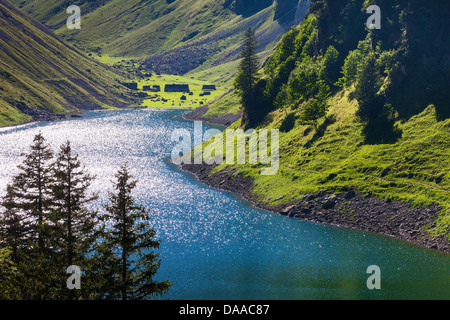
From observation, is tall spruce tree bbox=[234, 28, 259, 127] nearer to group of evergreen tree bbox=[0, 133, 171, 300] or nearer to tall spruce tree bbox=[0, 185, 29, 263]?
tall spruce tree bbox=[0, 185, 29, 263]

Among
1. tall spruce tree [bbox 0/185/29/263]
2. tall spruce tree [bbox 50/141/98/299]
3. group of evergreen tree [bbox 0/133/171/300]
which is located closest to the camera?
group of evergreen tree [bbox 0/133/171/300]

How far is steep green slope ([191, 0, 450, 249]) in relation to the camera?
10169cm

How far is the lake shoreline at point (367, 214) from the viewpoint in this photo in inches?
3533

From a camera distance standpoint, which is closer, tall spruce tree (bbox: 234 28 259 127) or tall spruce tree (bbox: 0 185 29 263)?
tall spruce tree (bbox: 0 185 29 263)

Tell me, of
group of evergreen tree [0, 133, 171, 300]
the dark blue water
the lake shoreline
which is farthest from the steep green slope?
group of evergreen tree [0, 133, 171, 300]

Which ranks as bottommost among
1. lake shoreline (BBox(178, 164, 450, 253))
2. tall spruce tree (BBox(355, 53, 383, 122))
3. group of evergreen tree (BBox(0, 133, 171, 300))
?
group of evergreen tree (BBox(0, 133, 171, 300))

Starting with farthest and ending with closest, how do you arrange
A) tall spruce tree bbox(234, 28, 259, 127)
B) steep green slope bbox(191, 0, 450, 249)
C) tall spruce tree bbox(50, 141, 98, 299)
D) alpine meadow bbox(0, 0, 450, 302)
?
tall spruce tree bbox(234, 28, 259, 127) < steep green slope bbox(191, 0, 450, 249) < alpine meadow bbox(0, 0, 450, 302) < tall spruce tree bbox(50, 141, 98, 299)

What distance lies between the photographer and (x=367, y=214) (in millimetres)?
98688

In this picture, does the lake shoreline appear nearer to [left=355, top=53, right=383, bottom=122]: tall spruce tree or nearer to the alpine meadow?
the alpine meadow

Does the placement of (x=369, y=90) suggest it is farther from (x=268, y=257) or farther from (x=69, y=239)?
(x=69, y=239)

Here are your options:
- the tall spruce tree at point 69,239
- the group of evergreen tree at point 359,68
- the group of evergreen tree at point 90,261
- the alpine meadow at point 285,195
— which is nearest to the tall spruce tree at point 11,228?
the alpine meadow at point 285,195

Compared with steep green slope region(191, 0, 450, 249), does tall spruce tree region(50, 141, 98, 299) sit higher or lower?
lower

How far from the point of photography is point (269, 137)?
148 metres

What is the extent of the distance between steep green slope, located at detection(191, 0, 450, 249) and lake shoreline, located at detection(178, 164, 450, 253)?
0.41 m
